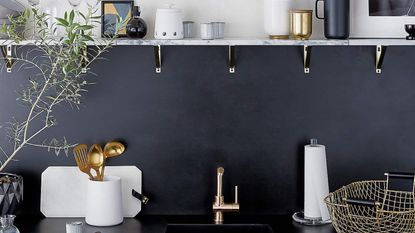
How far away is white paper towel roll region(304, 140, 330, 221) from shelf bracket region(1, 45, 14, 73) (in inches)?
51.0

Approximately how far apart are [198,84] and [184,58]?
0.41 feet

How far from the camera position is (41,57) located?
3.14 meters

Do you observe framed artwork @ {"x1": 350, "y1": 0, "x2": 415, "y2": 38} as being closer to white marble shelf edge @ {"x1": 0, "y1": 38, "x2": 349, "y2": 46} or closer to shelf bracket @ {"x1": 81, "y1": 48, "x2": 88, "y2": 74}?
white marble shelf edge @ {"x1": 0, "y1": 38, "x2": 349, "y2": 46}

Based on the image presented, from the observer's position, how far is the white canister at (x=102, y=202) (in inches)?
118

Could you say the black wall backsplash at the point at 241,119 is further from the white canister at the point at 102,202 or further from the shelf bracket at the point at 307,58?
the white canister at the point at 102,202

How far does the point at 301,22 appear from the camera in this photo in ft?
9.75

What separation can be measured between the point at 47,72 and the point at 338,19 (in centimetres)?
124

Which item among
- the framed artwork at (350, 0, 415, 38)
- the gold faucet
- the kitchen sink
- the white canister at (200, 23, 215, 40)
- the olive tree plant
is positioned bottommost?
the kitchen sink

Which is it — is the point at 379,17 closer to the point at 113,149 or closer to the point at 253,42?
the point at 253,42

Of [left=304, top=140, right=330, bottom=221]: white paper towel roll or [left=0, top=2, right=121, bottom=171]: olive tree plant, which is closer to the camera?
[left=0, top=2, right=121, bottom=171]: olive tree plant

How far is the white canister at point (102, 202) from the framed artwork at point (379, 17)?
47.2 inches

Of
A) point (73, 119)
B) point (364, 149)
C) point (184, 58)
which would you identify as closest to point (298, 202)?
point (364, 149)

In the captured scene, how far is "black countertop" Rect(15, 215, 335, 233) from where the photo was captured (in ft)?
9.77

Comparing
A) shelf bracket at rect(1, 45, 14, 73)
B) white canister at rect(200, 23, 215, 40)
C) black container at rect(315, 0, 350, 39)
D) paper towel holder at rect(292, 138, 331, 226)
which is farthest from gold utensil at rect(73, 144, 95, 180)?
black container at rect(315, 0, 350, 39)
